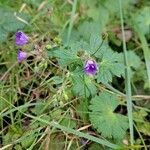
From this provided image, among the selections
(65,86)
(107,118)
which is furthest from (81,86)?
(107,118)

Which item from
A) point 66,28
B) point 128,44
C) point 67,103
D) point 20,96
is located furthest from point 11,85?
point 128,44

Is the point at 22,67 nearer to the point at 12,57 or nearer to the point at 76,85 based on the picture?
the point at 12,57

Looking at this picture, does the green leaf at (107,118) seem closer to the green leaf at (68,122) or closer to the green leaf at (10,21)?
the green leaf at (68,122)

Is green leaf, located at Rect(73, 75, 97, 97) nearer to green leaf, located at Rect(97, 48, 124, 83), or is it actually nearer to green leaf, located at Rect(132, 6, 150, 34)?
green leaf, located at Rect(97, 48, 124, 83)

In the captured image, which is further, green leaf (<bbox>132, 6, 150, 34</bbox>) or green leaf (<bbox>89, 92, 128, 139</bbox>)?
green leaf (<bbox>132, 6, 150, 34</bbox>)

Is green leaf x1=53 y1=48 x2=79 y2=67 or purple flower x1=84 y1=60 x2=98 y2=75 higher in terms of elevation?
green leaf x1=53 y1=48 x2=79 y2=67

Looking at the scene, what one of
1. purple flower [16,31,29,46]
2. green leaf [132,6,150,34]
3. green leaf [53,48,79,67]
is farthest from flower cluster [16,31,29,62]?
green leaf [132,6,150,34]
